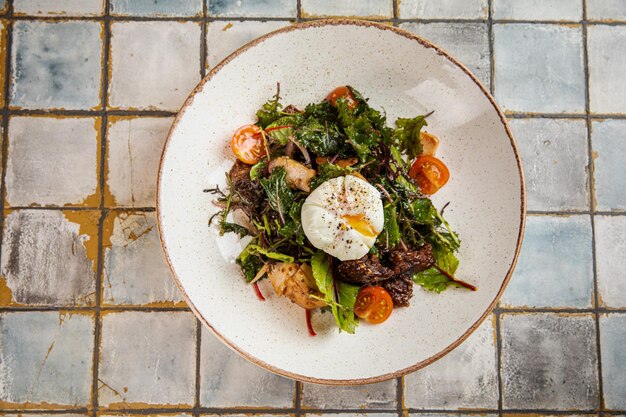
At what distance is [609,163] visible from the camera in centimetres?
241

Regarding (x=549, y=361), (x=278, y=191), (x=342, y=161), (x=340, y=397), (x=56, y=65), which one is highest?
(x=56, y=65)

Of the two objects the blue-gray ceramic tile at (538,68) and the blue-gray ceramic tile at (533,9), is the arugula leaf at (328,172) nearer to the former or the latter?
the blue-gray ceramic tile at (538,68)

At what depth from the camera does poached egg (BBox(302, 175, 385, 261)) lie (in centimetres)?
192

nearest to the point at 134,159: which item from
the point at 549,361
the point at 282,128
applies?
the point at 282,128

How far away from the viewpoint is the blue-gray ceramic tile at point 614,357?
2379 millimetres

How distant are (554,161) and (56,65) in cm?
205

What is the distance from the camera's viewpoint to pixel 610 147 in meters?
2.41

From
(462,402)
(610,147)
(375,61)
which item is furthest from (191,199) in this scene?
(610,147)

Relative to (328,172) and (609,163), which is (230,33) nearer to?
(328,172)

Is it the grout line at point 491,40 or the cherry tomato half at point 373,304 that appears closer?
the cherry tomato half at point 373,304

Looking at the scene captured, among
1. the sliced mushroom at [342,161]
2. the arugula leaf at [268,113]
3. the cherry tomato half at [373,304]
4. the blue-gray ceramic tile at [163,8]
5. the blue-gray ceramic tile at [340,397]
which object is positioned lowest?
the blue-gray ceramic tile at [340,397]

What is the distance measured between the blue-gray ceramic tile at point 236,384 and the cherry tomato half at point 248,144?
758 mm

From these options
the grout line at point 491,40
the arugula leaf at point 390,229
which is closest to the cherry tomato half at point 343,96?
the arugula leaf at point 390,229

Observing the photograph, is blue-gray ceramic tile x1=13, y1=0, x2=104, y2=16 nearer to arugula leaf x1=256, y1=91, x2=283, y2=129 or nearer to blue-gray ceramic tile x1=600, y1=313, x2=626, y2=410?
arugula leaf x1=256, y1=91, x2=283, y2=129
